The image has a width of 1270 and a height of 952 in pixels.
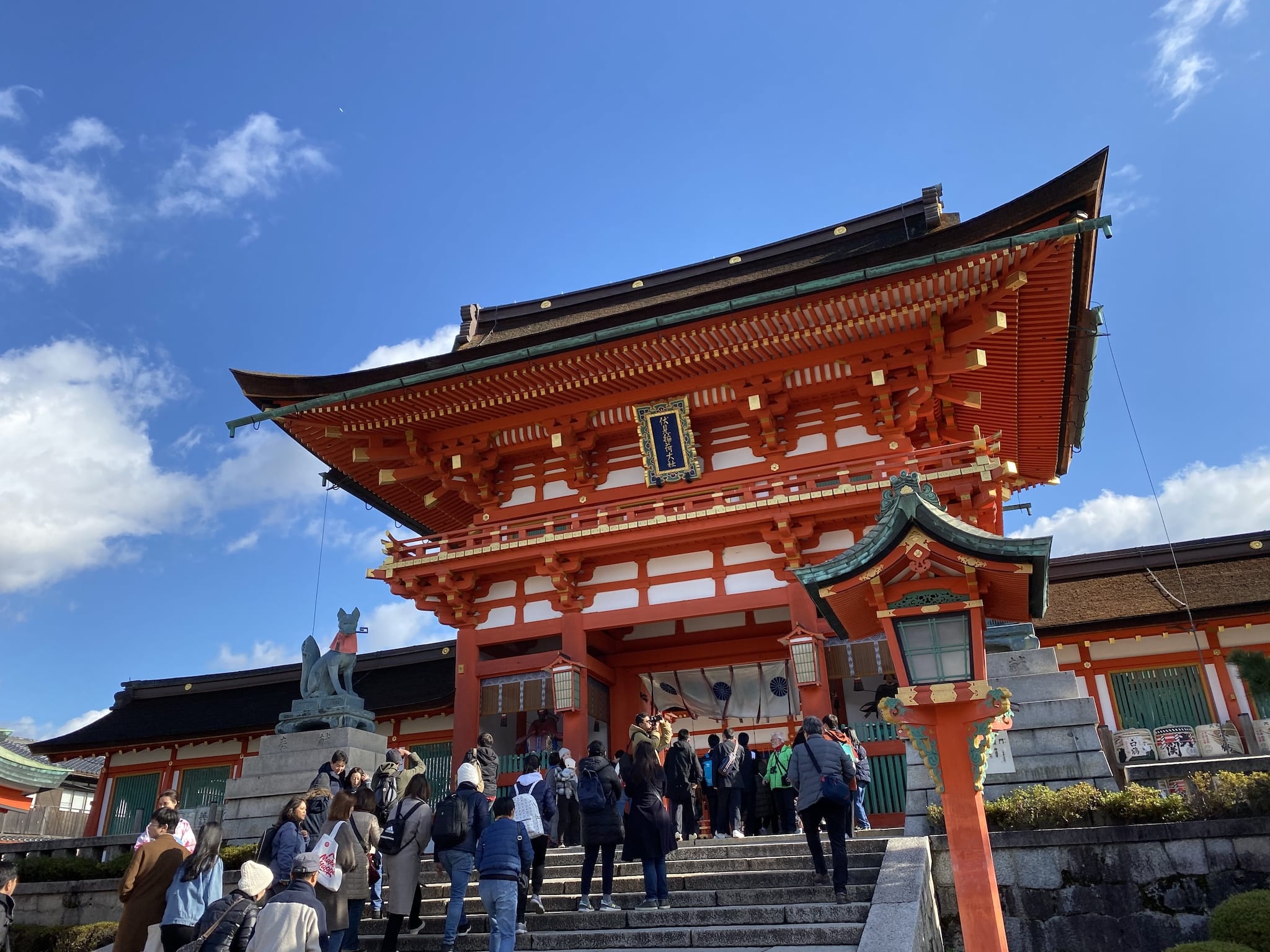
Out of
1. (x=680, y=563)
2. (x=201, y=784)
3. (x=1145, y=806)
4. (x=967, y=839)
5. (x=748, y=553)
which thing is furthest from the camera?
(x=201, y=784)

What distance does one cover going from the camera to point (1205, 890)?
861cm

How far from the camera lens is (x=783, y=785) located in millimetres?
11625

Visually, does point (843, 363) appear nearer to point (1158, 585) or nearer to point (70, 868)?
point (1158, 585)

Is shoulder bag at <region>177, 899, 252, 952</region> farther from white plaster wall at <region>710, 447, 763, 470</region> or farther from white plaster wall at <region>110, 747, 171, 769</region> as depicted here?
white plaster wall at <region>110, 747, 171, 769</region>

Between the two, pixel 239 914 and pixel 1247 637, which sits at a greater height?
pixel 1247 637

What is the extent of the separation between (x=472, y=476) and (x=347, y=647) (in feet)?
16.4

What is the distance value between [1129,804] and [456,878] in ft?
22.8

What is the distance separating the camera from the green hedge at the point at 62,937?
11594 mm

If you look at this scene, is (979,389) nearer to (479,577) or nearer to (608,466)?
(608,466)

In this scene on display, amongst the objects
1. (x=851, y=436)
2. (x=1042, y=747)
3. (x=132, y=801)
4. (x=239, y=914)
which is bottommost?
(x=239, y=914)

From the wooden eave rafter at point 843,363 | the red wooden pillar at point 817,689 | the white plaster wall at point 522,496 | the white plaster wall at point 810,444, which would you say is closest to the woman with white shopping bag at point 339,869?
the red wooden pillar at point 817,689

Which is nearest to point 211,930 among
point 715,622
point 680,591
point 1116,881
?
point 1116,881

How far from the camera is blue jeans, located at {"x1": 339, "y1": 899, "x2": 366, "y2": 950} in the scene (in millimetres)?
8203

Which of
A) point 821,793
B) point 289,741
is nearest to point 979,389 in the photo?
point 821,793
